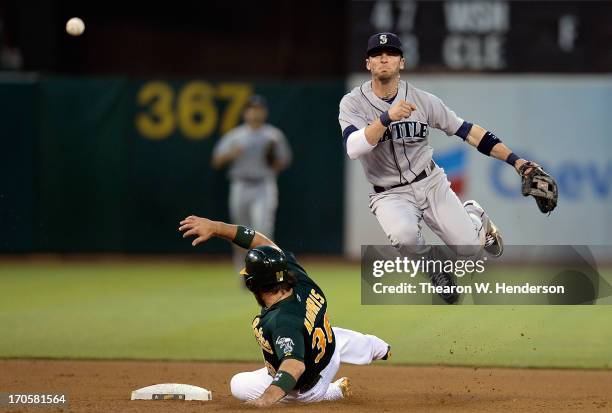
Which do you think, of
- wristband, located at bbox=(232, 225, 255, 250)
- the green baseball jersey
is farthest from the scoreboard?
the green baseball jersey

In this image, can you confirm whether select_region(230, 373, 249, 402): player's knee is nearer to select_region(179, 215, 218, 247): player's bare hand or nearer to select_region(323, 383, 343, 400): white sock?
select_region(323, 383, 343, 400): white sock

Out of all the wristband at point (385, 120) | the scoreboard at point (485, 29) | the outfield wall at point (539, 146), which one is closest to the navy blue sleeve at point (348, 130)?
the wristband at point (385, 120)

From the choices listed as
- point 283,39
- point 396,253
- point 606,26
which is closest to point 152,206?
point 283,39

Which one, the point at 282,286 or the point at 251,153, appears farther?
the point at 251,153

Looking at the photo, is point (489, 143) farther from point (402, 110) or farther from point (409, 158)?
point (402, 110)

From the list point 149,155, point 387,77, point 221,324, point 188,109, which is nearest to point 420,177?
point 387,77

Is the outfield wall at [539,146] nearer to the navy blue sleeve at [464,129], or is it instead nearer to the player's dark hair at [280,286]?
the navy blue sleeve at [464,129]

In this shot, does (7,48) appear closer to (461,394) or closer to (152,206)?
(152,206)
